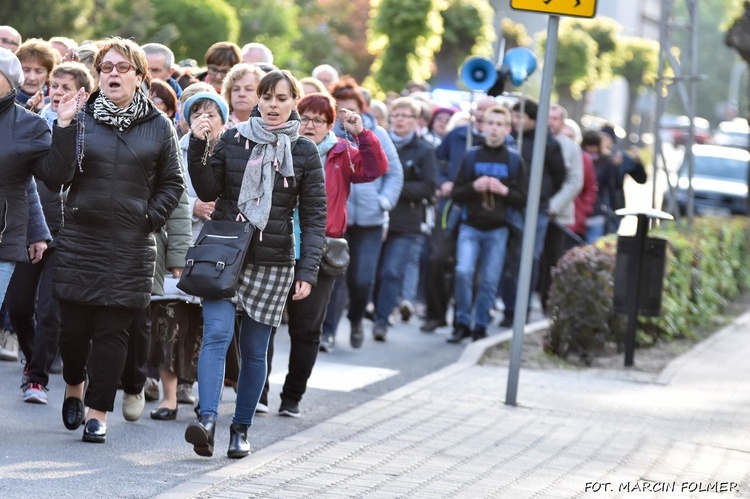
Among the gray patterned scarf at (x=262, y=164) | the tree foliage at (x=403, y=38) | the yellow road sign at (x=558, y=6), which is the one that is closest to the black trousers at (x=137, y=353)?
the gray patterned scarf at (x=262, y=164)

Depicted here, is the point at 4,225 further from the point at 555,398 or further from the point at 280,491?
the point at 555,398

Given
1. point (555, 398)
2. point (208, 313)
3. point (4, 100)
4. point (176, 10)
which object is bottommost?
point (555, 398)

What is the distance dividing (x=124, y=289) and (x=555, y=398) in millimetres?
3808

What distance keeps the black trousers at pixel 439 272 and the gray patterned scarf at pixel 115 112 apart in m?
6.80

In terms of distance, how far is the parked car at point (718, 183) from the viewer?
1177 inches

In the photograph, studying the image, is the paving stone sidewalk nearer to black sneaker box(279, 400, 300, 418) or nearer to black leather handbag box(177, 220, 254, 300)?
black sneaker box(279, 400, 300, 418)

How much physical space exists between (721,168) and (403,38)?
293 inches

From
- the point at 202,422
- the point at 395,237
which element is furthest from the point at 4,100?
the point at 395,237

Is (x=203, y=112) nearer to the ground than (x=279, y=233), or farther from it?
farther from it

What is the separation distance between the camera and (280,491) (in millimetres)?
6566

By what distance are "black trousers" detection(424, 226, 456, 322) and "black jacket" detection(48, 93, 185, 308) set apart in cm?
667

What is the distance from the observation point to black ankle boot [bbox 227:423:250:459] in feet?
24.2

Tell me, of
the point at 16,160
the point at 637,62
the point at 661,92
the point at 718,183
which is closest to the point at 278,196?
the point at 16,160

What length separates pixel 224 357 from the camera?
24.1 feet
